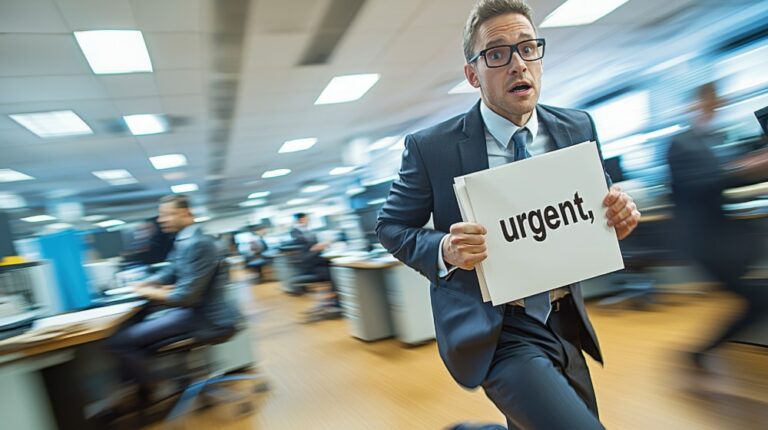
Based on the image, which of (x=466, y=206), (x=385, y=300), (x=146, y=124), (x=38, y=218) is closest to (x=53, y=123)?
(x=146, y=124)

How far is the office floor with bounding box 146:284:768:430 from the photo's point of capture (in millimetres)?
2018

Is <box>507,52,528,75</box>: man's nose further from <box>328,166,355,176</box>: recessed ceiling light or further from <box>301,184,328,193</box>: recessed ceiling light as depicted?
<box>301,184,328,193</box>: recessed ceiling light

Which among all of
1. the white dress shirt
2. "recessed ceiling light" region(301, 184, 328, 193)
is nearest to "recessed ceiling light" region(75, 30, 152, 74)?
the white dress shirt

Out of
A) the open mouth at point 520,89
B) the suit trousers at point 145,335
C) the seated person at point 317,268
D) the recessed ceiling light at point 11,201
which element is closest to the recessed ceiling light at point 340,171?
the seated person at point 317,268

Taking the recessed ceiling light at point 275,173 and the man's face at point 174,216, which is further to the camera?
the recessed ceiling light at point 275,173

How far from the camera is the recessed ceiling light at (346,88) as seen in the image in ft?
16.7

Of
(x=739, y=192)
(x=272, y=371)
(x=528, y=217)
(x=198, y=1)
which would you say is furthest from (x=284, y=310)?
(x=528, y=217)

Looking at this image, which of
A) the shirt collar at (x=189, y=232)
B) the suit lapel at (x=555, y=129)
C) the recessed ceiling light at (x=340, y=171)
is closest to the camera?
the suit lapel at (x=555, y=129)

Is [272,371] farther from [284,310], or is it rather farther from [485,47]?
[485,47]

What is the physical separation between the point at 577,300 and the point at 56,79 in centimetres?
464

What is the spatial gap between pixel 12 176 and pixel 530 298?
29.2 feet

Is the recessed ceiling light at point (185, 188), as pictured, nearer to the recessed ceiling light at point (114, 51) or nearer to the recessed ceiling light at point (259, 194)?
the recessed ceiling light at point (259, 194)

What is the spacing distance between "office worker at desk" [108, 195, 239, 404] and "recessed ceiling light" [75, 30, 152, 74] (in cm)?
180

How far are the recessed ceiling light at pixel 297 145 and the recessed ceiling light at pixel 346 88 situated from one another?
2.16 meters
